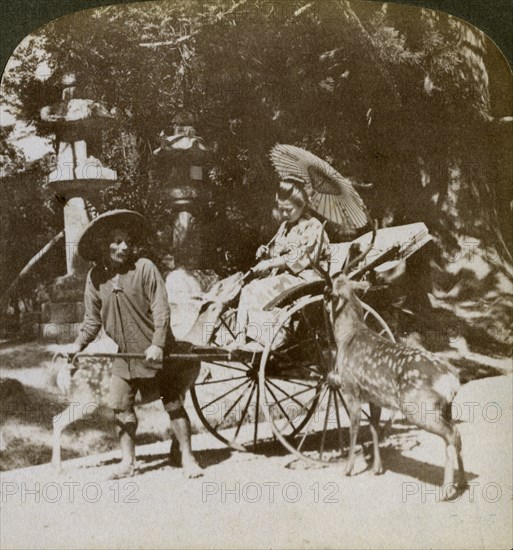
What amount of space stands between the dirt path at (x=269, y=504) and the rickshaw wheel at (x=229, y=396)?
7.4 inches

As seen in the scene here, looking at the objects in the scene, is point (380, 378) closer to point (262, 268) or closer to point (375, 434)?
point (375, 434)

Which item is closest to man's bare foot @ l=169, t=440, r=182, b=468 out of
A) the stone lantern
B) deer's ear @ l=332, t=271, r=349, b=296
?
the stone lantern

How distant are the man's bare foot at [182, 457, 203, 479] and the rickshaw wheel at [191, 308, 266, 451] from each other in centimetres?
25

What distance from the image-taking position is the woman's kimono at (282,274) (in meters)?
5.30

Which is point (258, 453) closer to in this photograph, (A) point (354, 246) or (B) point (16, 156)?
(A) point (354, 246)

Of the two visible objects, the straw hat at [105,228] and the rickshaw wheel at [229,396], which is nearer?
the straw hat at [105,228]

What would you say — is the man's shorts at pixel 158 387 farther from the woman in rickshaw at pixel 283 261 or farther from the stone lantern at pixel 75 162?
the stone lantern at pixel 75 162

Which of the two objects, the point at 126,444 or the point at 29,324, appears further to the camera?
the point at 29,324

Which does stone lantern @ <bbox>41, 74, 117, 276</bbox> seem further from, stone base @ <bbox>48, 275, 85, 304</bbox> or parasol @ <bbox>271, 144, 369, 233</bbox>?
parasol @ <bbox>271, 144, 369, 233</bbox>

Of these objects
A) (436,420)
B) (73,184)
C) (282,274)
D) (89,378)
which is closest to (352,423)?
(436,420)

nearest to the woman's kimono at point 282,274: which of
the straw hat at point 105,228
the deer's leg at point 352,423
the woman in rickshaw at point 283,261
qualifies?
the woman in rickshaw at point 283,261

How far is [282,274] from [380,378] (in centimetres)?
99

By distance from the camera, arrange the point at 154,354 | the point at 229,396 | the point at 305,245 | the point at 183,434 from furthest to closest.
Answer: the point at 229,396 → the point at 305,245 → the point at 183,434 → the point at 154,354

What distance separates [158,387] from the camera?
5.26 meters
